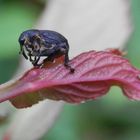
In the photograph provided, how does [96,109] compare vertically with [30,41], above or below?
below

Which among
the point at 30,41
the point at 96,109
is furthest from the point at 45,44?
the point at 96,109

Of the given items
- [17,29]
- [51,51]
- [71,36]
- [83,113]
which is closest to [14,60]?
[17,29]

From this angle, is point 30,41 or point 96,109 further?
point 96,109

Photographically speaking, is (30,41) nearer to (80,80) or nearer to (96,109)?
(80,80)

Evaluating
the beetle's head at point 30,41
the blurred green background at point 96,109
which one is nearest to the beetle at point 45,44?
the beetle's head at point 30,41

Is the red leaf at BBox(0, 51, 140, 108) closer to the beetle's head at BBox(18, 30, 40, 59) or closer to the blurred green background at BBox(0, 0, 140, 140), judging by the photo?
the beetle's head at BBox(18, 30, 40, 59)
